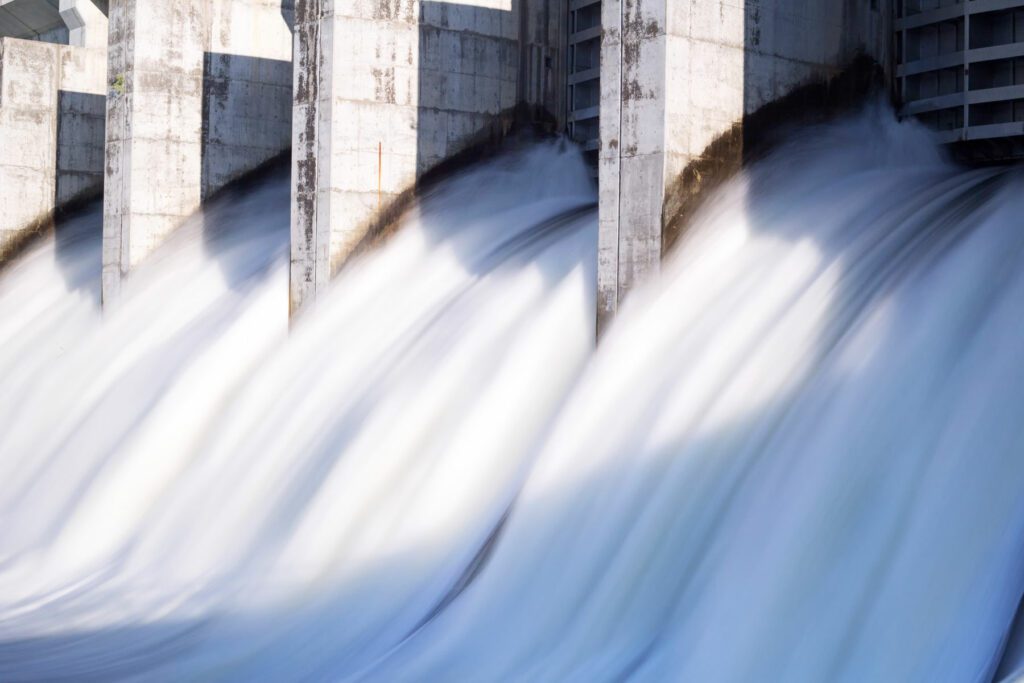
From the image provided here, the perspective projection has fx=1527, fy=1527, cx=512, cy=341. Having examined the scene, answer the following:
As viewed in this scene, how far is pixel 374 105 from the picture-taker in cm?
1334

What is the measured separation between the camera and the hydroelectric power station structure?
10.4 meters

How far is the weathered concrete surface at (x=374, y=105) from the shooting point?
43.0 ft

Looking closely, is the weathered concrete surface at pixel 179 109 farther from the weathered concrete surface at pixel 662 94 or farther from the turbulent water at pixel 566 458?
the weathered concrete surface at pixel 662 94

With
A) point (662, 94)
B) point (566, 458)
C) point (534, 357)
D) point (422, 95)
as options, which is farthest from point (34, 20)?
point (566, 458)

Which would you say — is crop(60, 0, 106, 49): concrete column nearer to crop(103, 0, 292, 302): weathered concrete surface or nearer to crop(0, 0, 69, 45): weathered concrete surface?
crop(0, 0, 69, 45): weathered concrete surface

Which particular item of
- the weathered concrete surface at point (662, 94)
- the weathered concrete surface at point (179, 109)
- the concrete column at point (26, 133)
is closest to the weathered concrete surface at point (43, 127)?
the concrete column at point (26, 133)

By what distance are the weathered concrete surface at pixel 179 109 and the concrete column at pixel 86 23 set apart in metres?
3.03

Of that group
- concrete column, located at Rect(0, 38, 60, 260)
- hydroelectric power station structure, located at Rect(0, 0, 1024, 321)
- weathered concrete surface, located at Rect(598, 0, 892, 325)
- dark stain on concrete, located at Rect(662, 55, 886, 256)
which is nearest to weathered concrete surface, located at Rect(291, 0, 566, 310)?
hydroelectric power station structure, located at Rect(0, 0, 1024, 321)

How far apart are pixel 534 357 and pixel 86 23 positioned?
10.9 meters

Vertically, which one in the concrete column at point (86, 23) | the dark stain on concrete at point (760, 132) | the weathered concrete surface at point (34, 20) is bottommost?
the dark stain on concrete at point (760, 132)

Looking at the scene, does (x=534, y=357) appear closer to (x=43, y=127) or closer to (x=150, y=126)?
(x=150, y=126)

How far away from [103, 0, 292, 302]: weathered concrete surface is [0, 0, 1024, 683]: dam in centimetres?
4

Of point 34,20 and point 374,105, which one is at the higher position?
point 34,20

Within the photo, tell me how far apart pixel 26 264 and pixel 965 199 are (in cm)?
1203
